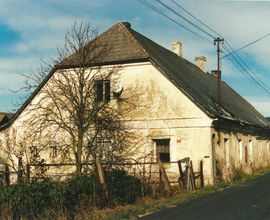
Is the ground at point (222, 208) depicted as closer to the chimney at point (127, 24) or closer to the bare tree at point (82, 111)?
the bare tree at point (82, 111)

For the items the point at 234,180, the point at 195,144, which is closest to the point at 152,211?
the point at 195,144

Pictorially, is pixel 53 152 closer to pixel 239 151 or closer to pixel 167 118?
pixel 167 118

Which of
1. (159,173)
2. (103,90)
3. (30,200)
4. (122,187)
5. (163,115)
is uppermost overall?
(103,90)

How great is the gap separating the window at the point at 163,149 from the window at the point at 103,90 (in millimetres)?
2965

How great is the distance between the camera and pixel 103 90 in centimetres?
2038

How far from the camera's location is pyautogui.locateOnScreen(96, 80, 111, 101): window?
19109 millimetres

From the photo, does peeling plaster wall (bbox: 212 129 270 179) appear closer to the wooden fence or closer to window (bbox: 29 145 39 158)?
the wooden fence

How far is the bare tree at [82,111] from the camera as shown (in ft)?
57.1

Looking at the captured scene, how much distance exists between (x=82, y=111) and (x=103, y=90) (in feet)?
11.0

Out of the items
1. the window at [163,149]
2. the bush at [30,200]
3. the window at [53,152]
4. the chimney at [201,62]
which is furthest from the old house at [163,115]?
the chimney at [201,62]

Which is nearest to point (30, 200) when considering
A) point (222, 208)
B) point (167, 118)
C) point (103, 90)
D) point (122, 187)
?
point (122, 187)

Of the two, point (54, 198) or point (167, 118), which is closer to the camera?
point (54, 198)

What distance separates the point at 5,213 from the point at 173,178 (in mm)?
10365

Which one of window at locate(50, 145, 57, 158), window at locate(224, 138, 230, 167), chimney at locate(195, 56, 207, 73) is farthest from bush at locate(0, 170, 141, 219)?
chimney at locate(195, 56, 207, 73)
